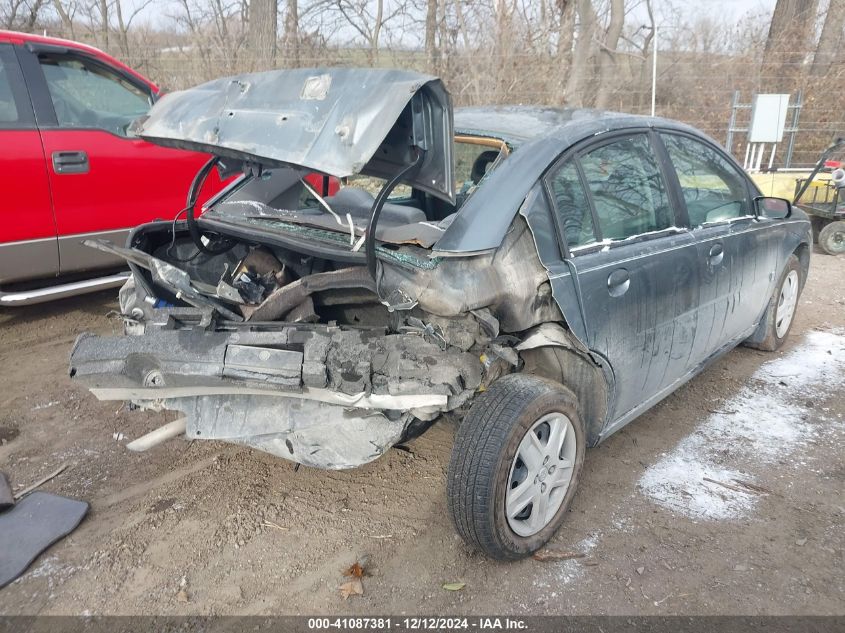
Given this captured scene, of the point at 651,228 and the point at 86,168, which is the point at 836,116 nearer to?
the point at 651,228

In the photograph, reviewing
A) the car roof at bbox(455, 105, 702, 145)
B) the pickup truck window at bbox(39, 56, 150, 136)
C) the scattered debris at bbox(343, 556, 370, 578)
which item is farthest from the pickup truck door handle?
the scattered debris at bbox(343, 556, 370, 578)

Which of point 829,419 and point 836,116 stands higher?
point 836,116

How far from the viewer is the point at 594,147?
9.41ft

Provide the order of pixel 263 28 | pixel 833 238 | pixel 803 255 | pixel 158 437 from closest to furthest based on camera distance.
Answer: pixel 158 437 < pixel 803 255 < pixel 833 238 < pixel 263 28

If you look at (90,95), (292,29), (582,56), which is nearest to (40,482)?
(90,95)

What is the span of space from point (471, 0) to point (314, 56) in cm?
330

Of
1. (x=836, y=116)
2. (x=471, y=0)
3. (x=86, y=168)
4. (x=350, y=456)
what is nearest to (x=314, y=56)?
(x=471, y=0)

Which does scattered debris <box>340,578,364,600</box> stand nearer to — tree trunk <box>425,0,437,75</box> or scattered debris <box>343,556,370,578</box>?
scattered debris <box>343,556,370,578</box>

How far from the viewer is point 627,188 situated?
3035 millimetres

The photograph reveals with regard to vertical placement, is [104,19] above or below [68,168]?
above

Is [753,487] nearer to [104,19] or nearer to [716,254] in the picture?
[716,254]

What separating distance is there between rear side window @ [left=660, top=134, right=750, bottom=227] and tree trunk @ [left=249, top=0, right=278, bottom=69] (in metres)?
8.88

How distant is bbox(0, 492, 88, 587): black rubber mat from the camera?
8.29 feet

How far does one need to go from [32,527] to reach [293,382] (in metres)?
1.45
